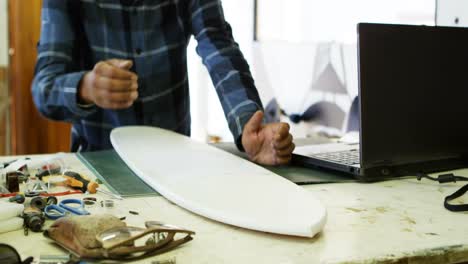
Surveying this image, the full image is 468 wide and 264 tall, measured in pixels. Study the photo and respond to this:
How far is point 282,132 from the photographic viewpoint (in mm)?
1103

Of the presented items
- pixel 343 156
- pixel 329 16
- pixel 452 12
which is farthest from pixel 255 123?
pixel 329 16

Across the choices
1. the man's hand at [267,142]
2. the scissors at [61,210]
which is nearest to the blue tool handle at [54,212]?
the scissors at [61,210]

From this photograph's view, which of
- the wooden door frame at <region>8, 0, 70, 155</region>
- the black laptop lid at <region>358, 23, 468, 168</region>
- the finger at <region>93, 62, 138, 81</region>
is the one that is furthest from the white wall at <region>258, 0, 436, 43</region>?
the wooden door frame at <region>8, 0, 70, 155</region>

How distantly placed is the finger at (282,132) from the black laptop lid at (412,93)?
0.20 m

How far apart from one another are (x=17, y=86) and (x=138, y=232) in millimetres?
2082

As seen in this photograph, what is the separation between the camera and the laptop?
948mm

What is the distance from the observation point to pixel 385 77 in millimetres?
960

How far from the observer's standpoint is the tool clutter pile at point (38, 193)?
2.21 ft

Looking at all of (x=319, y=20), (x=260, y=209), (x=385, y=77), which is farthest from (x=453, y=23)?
(x=260, y=209)

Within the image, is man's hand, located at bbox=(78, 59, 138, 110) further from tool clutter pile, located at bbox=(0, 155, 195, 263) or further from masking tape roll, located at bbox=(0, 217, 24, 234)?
masking tape roll, located at bbox=(0, 217, 24, 234)

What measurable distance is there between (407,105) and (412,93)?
27 mm

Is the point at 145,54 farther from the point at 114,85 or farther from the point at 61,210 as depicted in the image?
the point at 61,210

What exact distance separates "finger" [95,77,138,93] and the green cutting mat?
148 millimetres

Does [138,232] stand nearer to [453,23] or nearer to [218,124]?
[453,23]
